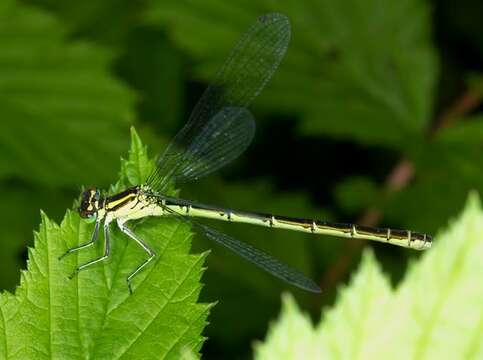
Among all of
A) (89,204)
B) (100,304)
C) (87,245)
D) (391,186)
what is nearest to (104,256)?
(87,245)

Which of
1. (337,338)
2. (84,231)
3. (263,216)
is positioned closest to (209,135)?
(263,216)

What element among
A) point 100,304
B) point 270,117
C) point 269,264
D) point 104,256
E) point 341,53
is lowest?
point 100,304

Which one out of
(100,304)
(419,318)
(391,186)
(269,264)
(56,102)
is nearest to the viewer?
(419,318)

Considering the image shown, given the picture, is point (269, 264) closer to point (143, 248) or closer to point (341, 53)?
point (143, 248)

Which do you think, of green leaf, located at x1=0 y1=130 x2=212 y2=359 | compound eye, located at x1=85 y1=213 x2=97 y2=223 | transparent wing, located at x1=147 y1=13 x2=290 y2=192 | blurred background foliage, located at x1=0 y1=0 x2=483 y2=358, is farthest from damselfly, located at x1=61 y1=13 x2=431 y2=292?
blurred background foliage, located at x1=0 y1=0 x2=483 y2=358

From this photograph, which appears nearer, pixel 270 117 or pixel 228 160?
pixel 228 160

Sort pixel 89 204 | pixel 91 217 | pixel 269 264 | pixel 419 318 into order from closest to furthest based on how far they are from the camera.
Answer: pixel 419 318, pixel 91 217, pixel 89 204, pixel 269 264

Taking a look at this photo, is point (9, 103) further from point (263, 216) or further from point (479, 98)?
point (479, 98)

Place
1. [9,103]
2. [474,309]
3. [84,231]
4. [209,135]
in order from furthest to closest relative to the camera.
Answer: [9,103] < [209,135] < [84,231] < [474,309]
